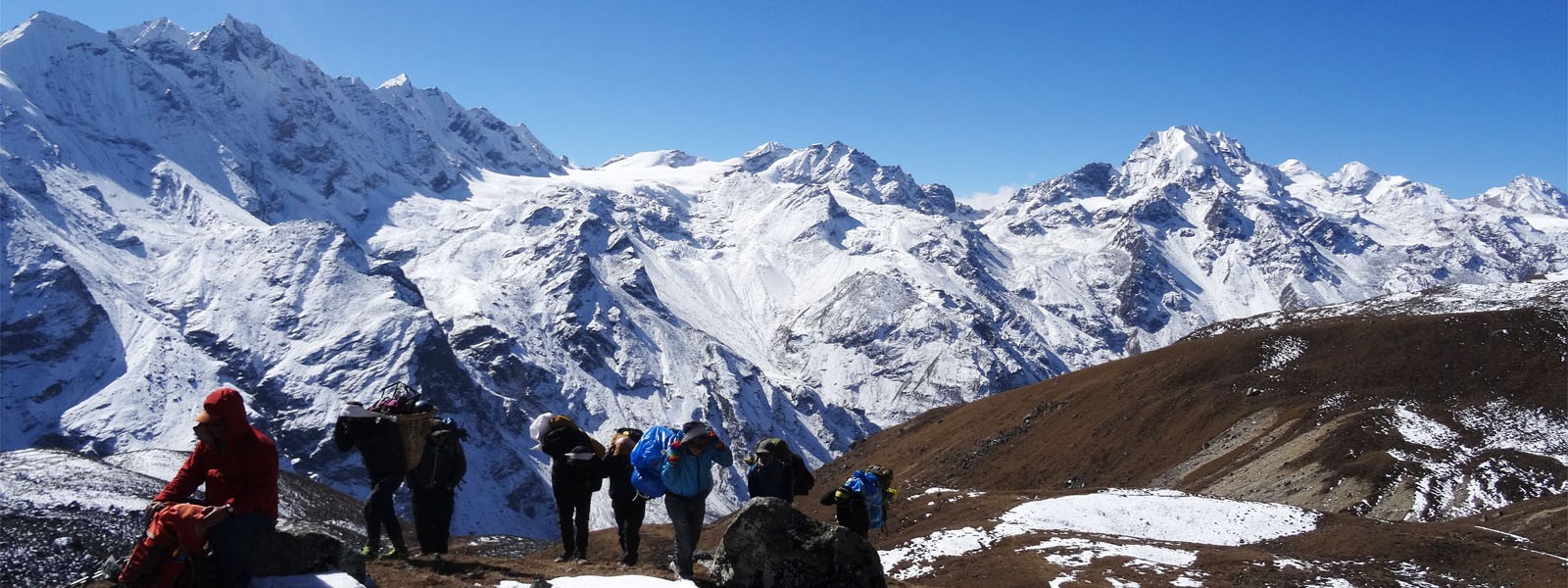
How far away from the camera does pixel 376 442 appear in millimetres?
15148

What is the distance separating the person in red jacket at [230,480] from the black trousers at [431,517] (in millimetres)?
5730

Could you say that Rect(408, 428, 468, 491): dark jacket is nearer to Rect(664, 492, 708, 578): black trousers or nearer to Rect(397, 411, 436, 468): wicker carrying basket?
Rect(397, 411, 436, 468): wicker carrying basket

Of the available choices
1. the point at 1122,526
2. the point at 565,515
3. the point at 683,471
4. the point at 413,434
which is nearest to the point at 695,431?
the point at 683,471

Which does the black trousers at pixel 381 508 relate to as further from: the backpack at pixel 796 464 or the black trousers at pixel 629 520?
the backpack at pixel 796 464

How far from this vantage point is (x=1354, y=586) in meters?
23.6

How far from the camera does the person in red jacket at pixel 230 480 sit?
9.67 meters

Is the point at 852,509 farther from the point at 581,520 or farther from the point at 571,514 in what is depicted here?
the point at 571,514

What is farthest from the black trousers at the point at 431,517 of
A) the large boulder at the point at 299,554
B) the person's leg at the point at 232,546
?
the person's leg at the point at 232,546

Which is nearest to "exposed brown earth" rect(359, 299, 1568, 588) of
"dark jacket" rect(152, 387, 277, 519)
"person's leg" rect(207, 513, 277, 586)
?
"person's leg" rect(207, 513, 277, 586)

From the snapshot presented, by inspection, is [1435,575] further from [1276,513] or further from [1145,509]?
[1145,509]

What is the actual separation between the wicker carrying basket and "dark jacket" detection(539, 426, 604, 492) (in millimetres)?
1986

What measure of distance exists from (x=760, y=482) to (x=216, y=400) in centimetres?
836

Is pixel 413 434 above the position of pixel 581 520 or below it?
above

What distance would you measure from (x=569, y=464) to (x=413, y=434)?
2688mm
